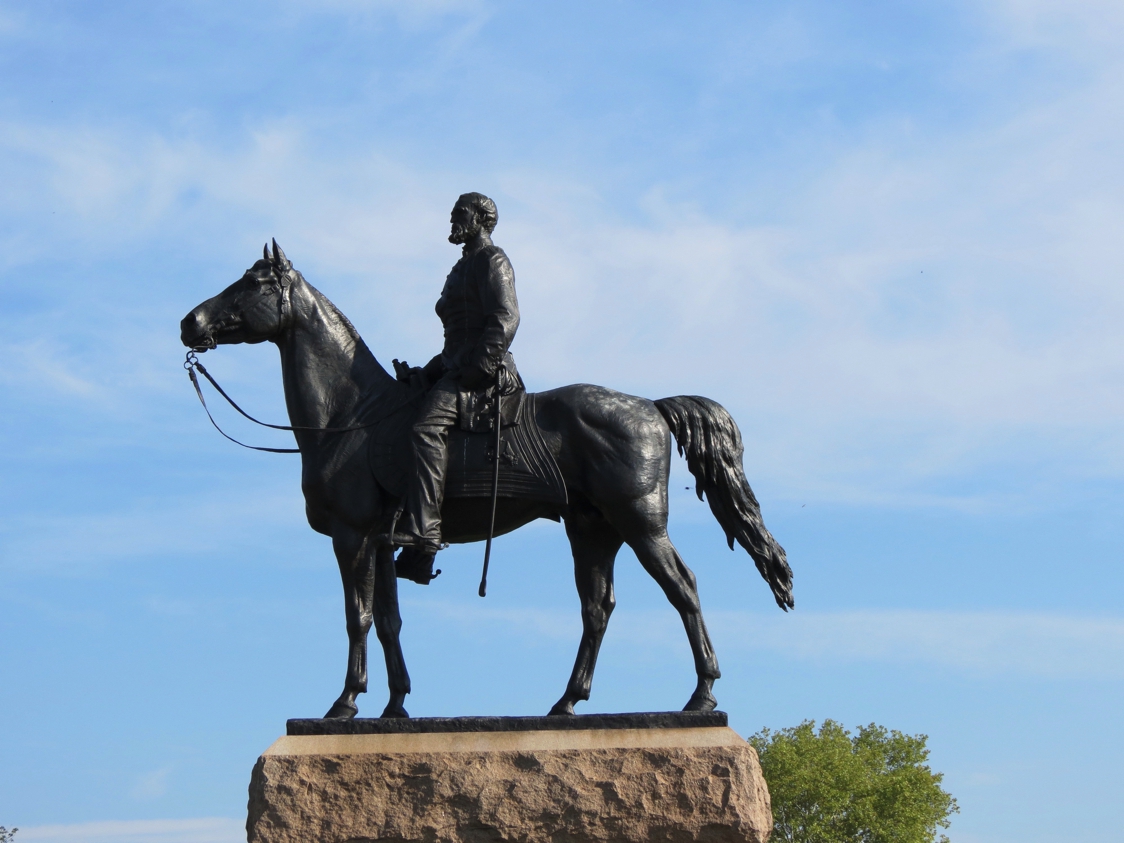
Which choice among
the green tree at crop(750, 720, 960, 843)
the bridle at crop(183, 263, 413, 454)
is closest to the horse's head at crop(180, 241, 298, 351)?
the bridle at crop(183, 263, 413, 454)

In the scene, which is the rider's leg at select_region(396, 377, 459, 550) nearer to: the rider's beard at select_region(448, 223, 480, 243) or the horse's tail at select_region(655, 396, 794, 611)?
the rider's beard at select_region(448, 223, 480, 243)

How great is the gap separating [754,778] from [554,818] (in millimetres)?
1220

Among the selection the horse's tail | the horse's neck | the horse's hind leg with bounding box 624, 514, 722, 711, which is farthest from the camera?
the horse's neck

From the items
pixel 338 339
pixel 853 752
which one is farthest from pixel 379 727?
pixel 853 752

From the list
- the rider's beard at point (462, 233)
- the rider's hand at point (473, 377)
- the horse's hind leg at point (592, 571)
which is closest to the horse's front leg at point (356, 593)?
the rider's hand at point (473, 377)

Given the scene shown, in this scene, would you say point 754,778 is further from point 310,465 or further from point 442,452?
point 310,465

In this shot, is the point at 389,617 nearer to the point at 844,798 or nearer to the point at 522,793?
the point at 522,793

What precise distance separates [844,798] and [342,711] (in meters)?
24.3

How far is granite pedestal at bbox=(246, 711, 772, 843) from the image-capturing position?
8.45 metres

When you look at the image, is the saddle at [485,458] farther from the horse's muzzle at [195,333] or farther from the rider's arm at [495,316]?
the horse's muzzle at [195,333]

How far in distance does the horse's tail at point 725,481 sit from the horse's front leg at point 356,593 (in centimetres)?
219

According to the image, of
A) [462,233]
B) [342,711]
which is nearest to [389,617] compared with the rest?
[342,711]

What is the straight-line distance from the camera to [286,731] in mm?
8930

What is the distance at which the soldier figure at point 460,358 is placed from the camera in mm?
8961
